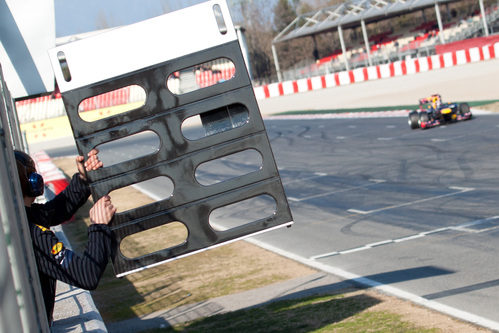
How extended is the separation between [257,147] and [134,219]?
31.4 inches

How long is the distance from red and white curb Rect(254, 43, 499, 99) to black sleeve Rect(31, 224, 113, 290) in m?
42.0

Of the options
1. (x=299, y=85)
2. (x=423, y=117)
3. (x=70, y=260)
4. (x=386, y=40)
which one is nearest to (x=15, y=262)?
(x=70, y=260)

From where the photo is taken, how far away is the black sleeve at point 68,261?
11.5ft

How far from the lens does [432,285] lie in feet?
25.5

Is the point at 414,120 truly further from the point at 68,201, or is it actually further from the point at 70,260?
the point at 70,260

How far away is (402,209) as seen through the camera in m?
12.5

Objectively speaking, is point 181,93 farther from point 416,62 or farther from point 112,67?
point 416,62

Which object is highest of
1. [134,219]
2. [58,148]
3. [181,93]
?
[181,93]

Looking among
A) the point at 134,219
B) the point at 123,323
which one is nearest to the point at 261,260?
the point at 123,323

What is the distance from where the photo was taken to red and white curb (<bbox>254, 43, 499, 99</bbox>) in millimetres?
43188

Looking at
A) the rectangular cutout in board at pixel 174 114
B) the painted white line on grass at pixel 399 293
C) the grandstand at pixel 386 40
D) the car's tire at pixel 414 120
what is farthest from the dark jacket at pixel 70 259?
the grandstand at pixel 386 40

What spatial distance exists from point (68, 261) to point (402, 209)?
31.5ft

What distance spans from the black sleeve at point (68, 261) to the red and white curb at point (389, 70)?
4198 centimetres

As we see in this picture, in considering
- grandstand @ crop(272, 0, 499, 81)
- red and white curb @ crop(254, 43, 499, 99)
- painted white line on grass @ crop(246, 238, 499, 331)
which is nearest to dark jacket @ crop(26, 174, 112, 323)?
painted white line on grass @ crop(246, 238, 499, 331)
